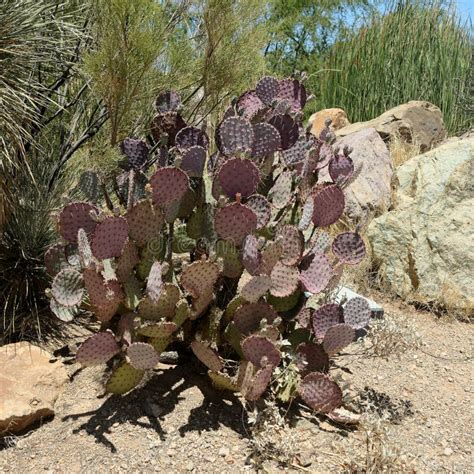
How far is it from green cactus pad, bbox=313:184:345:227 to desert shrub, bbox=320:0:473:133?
7.68 meters

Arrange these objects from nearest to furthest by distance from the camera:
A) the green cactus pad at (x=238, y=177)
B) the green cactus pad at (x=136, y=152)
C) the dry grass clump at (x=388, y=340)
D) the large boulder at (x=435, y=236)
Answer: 1. the green cactus pad at (x=238, y=177)
2. the green cactus pad at (x=136, y=152)
3. the dry grass clump at (x=388, y=340)
4. the large boulder at (x=435, y=236)

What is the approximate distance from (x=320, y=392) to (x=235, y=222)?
0.84m

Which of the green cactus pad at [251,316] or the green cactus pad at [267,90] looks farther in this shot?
the green cactus pad at [267,90]

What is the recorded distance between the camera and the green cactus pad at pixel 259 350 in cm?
275

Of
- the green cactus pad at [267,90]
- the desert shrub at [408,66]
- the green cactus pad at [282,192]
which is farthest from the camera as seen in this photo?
the desert shrub at [408,66]

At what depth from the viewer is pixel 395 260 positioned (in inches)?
198

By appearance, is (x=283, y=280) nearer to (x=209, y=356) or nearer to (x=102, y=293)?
(x=209, y=356)

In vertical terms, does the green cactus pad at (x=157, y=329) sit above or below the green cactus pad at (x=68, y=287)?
below

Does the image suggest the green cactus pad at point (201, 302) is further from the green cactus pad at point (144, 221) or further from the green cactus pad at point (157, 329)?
the green cactus pad at point (144, 221)

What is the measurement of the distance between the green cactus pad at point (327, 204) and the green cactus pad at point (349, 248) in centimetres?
12

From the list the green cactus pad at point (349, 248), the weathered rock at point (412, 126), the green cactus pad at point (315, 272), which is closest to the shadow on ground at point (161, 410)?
the green cactus pad at point (315, 272)

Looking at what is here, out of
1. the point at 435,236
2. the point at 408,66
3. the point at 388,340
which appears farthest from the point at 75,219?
the point at 408,66

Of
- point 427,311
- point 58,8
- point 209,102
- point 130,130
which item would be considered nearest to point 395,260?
point 427,311

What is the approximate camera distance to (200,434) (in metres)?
2.82
